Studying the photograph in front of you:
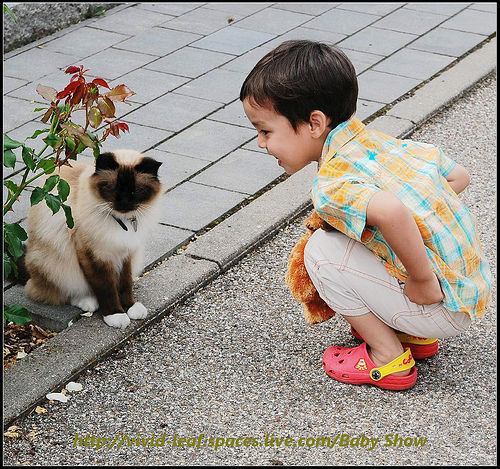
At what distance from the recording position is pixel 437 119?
231 inches

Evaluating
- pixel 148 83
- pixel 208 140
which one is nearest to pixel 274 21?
pixel 148 83

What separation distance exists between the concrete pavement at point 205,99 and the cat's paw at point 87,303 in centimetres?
6

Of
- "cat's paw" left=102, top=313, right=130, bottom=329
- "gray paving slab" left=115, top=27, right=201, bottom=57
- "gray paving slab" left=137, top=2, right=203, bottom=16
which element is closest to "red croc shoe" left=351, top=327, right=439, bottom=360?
"cat's paw" left=102, top=313, right=130, bottom=329

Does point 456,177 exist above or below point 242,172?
above

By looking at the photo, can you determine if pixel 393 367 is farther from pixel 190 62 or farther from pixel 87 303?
pixel 190 62

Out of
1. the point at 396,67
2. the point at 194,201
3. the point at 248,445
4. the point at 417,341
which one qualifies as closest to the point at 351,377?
the point at 417,341

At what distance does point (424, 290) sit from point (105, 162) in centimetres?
130

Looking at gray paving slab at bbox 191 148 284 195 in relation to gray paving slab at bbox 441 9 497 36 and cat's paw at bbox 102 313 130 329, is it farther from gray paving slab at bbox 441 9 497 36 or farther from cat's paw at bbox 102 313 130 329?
gray paving slab at bbox 441 9 497 36

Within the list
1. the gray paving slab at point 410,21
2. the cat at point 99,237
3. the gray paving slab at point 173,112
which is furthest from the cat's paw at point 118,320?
the gray paving slab at point 410,21

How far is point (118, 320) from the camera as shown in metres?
3.62

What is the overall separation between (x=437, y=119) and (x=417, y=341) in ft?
8.99

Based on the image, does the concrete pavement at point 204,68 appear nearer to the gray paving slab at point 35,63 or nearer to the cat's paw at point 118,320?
the gray paving slab at point 35,63

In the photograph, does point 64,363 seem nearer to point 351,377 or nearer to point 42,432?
point 42,432

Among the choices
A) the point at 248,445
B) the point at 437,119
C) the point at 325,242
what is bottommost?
the point at 437,119
